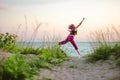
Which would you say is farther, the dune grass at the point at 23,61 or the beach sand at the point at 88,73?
the beach sand at the point at 88,73

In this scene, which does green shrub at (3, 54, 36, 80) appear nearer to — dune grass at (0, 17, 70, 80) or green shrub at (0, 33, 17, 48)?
dune grass at (0, 17, 70, 80)

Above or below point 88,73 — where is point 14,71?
above

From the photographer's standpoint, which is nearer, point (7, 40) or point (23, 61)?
point (23, 61)

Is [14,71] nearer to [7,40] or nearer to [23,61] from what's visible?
[23,61]

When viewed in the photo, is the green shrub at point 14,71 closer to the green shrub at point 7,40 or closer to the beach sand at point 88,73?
the beach sand at point 88,73

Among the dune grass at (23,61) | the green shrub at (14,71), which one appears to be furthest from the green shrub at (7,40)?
the green shrub at (14,71)

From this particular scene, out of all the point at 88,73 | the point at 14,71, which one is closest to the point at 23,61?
the point at 14,71

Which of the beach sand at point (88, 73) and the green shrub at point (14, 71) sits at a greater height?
the green shrub at point (14, 71)

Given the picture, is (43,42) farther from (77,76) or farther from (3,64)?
(3,64)

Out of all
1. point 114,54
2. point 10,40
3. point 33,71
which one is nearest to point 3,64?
point 33,71

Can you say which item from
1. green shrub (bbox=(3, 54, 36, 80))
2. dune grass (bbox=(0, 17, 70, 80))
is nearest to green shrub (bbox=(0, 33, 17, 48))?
dune grass (bbox=(0, 17, 70, 80))

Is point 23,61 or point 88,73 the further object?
point 88,73

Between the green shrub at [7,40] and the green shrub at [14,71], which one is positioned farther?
the green shrub at [7,40]

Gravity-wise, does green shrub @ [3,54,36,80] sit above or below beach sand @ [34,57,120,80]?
above
